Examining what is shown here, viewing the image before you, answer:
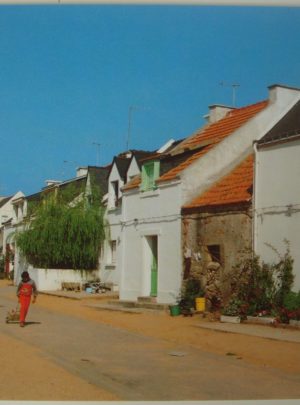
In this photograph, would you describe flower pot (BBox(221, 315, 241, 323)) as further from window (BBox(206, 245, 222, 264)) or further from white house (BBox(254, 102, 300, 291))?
window (BBox(206, 245, 222, 264))

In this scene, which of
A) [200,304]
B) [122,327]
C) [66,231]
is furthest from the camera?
[66,231]

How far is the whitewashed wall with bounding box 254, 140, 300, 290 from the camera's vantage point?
1437 centimetres

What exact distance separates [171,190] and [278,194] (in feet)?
16.7

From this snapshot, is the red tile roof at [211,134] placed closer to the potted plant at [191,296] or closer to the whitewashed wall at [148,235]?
the whitewashed wall at [148,235]

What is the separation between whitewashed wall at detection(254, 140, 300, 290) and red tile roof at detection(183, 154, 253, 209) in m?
0.72

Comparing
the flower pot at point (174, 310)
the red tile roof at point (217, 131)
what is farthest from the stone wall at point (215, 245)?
the red tile roof at point (217, 131)

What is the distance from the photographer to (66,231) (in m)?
27.9

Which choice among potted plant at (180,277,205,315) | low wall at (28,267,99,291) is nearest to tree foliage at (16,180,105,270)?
low wall at (28,267,99,291)

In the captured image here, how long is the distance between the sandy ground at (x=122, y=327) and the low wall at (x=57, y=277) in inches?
371

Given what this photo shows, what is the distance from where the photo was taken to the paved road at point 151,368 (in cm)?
745

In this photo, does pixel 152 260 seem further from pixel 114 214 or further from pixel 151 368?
pixel 151 368

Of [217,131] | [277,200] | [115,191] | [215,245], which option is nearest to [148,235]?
[215,245]

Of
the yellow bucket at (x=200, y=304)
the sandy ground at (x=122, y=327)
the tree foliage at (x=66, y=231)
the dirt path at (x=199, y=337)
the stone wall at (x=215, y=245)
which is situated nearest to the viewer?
the sandy ground at (x=122, y=327)

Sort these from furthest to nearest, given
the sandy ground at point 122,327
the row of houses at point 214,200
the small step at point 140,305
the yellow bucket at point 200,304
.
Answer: the small step at point 140,305 < the yellow bucket at point 200,304 < the row of houses at point 214,200 < the sandy ground at point 122,327
